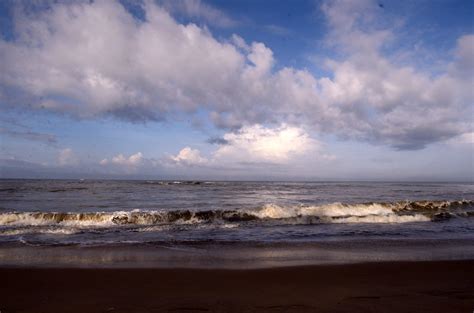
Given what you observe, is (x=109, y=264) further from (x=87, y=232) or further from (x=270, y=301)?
(x=87, y=232)

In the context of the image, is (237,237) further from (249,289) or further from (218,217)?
(249,289)

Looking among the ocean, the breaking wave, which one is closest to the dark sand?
the ocean

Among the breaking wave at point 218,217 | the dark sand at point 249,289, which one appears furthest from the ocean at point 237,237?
the dark sand at point 249,289

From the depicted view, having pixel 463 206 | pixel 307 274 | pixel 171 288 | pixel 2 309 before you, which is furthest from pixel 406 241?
pixel 463 206

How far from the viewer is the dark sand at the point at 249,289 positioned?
5.21 m

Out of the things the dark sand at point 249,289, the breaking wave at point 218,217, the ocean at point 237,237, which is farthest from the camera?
the breaking wave at point 218,217

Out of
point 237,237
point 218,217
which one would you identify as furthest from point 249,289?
point 218,217

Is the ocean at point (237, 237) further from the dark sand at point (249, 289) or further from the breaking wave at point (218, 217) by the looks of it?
the dark sand at point (249, 289)

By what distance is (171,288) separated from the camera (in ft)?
20.5

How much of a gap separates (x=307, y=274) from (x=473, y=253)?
5.92 meters

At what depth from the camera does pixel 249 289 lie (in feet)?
20.4

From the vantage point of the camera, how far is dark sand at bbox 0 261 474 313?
5.21 meters

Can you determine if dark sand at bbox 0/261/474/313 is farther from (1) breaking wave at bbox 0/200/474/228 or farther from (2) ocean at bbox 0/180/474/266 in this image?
Result: (1) breaking wave at bbox 0/200/474/228

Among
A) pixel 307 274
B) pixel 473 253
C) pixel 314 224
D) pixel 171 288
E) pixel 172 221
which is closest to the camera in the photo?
pixel 171 288
